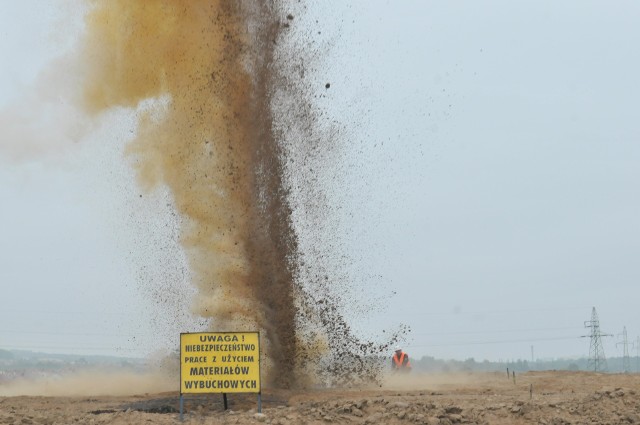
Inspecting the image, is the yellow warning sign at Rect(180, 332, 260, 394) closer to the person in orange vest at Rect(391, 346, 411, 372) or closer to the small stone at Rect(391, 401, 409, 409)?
the small stone at Rect(391, 401, 409, 409)

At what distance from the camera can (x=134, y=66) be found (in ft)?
76.9

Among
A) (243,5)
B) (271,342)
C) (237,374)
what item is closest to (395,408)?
(237,374)

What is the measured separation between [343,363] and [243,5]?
1141 cm

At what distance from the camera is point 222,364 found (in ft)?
57.9

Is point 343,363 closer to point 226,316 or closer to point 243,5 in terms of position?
point 226,316

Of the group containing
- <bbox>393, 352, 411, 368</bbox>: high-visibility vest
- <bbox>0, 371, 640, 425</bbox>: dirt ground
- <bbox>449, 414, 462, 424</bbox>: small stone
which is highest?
<bbox>393, 352, 411, 368</bbox>: high-visibility vest

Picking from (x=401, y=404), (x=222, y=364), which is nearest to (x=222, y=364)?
(x=222, y=364)

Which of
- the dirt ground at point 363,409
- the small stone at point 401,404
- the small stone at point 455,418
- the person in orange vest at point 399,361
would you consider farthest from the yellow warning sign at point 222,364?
the person in orange vest at point 399,361

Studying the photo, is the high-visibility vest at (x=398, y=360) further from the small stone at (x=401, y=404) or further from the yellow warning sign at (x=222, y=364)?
the yellow warning sign at (x=222, y=364)

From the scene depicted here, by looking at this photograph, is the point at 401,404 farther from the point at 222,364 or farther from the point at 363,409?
the point at 222,364

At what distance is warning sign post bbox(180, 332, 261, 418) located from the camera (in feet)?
57.8

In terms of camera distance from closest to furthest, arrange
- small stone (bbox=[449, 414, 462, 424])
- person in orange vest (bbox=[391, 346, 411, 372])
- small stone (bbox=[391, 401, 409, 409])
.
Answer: small stone (bbox=[449, 414, 462, 424]) → small stone (bbox=[391, 401, 409, 409]) → person in orange vest (bbox=[391, 346, 411, 372])

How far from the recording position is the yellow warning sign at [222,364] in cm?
1762

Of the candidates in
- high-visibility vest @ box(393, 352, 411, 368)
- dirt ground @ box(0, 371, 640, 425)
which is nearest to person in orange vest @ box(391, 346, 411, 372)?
high-visibility vest @ box(393, 352, 411, 368)
